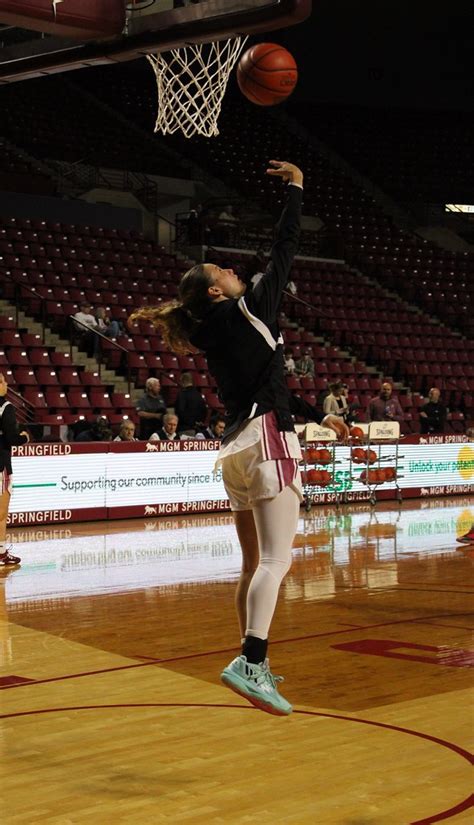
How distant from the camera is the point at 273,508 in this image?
457 cm

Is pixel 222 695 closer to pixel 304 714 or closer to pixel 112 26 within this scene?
pixel 304 714

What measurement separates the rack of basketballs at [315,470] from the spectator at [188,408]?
1.63 metres

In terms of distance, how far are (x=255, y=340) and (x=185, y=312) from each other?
37cm

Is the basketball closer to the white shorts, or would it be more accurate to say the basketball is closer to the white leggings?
the white shorts

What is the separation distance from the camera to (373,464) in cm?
1831

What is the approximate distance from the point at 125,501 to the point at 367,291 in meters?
12.9

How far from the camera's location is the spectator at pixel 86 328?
1858 centimetres

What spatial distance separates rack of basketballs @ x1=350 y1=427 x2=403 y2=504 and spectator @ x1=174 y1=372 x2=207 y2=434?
2.24m

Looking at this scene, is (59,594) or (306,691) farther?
(59,594)

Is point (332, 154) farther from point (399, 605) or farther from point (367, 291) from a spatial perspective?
point (399, 605)

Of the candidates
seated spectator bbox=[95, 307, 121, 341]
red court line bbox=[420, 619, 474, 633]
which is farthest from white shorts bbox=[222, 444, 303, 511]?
seated spectator bbox=[95, 307, 121, 341]

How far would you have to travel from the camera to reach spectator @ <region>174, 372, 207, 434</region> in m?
16.3

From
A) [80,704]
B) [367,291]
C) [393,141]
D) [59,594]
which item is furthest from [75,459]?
[393,141]

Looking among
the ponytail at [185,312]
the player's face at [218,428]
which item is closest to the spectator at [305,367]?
the player's face at [218,428]
